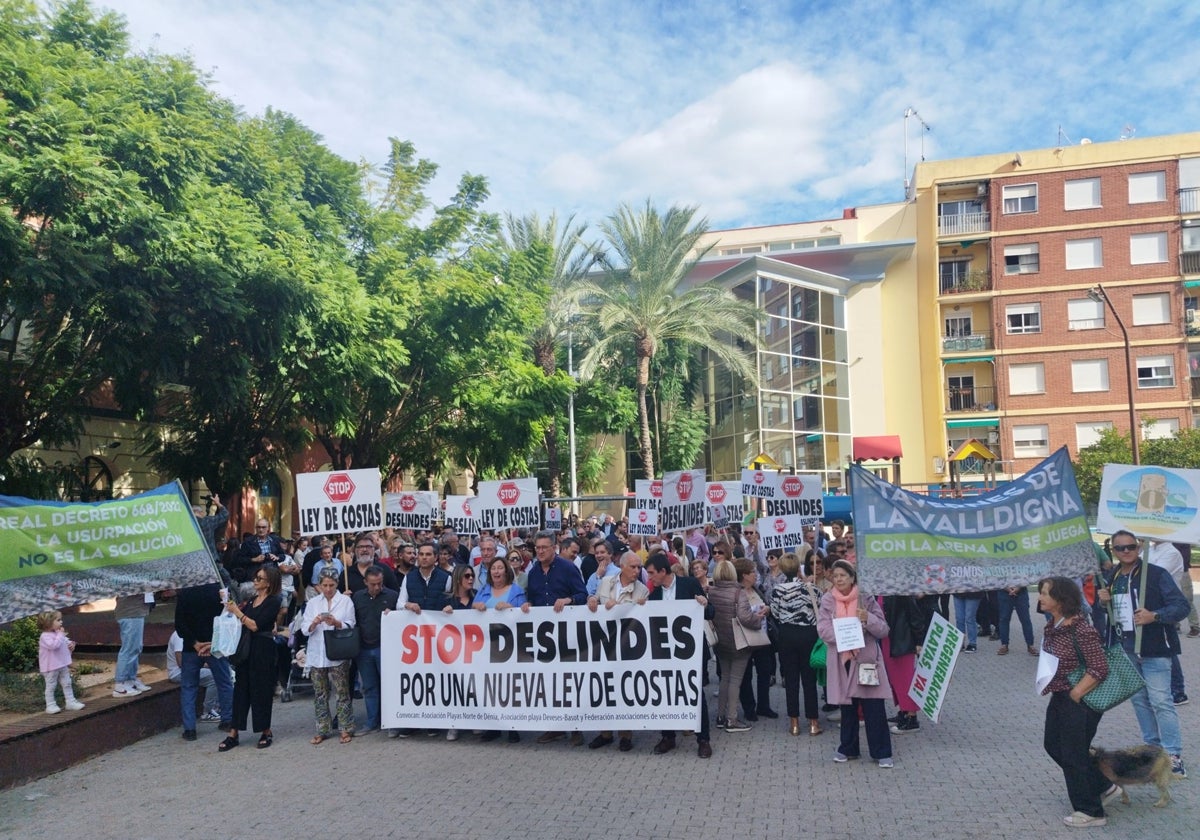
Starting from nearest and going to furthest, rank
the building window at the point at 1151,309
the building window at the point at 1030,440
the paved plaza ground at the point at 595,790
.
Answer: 1. the paved plaza ground at the point at 595,790
2. the building window at the point at 1151,309
3. the building window at the point at 1030,440

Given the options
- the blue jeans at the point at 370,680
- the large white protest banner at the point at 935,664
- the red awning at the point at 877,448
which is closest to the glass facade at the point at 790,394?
the red awning at the point at 877,448

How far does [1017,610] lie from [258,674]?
30.5 feet

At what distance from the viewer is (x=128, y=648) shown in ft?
31.8

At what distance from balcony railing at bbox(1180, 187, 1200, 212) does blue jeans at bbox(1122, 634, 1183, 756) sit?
1694 inches

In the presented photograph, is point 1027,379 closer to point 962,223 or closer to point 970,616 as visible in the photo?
point 962,223

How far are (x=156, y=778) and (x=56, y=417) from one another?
10.00 meters

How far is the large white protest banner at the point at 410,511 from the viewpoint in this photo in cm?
1753

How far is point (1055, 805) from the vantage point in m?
6.34

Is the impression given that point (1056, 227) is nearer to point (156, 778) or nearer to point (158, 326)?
point (158, 326)

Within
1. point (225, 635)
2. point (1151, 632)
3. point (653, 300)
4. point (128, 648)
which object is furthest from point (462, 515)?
point (653, 300)

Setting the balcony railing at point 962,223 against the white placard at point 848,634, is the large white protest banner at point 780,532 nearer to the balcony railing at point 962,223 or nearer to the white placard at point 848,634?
the white placard at point 848,634

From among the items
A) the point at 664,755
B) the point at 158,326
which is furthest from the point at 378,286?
the point at 664,755

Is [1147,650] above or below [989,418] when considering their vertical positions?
below

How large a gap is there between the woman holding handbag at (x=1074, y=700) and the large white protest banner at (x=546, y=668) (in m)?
2.85
